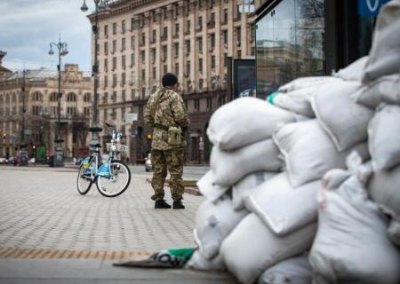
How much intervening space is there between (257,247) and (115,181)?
9772 mm

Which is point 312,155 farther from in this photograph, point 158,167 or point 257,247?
point 158,167

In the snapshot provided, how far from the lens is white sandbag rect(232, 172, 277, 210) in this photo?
4059 millimetres

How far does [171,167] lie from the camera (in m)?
9.92

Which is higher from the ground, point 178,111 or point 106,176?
point 178,111

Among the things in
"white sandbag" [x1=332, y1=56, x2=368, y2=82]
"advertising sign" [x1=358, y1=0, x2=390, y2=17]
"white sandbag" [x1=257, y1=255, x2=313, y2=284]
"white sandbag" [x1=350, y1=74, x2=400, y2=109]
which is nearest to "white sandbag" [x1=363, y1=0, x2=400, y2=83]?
"white sandbag" [x1=350, y1=74, x2=400, y2=109]

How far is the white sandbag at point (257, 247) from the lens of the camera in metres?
3.61

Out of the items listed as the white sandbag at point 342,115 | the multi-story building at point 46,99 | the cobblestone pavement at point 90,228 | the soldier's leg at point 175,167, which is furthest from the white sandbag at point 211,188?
the multi-story building at point 46,99

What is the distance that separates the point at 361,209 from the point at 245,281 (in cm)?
82

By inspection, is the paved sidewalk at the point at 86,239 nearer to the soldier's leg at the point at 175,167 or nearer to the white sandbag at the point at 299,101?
the soldier's leg at the point at 175,167

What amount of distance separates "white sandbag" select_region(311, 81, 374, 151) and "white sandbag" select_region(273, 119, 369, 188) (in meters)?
0.05

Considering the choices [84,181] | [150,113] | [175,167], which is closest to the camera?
[175,167]

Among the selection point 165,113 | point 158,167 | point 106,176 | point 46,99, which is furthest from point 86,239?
point 46,99

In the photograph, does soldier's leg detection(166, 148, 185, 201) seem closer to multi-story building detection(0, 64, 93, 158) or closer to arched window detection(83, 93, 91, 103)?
multi-story building detection(0, 64, 93, 158)

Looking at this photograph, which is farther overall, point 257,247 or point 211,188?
point 211,188
